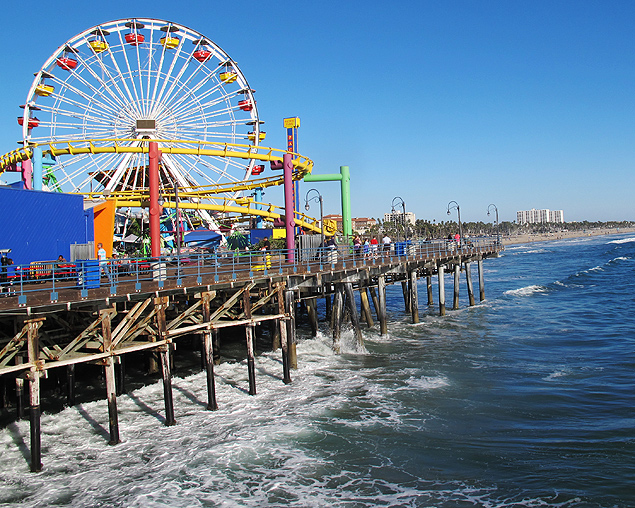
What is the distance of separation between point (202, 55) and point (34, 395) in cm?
3250

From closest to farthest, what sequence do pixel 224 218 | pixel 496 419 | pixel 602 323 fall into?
pixel 496 419, pixel 602 323, pixel 224 218

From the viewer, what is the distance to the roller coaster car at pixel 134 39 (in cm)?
Answer: 3756

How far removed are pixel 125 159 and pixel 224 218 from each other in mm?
12057

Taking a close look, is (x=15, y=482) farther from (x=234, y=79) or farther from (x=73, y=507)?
(x=234, y=79)

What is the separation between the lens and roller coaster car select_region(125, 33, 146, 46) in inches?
1479

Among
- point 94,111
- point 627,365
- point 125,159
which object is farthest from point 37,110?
point 627,365

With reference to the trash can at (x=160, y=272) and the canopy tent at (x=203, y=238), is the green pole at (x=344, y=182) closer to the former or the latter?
the canopy tent at (x=203, y=238)

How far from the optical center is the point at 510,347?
23.5 m

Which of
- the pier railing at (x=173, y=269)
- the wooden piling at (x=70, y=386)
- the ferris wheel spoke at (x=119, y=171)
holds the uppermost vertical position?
the ferris wheel spoke at (x=119, y=171)

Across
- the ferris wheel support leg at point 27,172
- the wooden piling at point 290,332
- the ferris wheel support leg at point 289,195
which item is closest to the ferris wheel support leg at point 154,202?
the wooden piling at point 290,332

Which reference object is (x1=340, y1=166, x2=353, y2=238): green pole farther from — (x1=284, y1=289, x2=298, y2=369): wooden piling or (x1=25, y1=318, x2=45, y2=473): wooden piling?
(x1=25, y1=318, x2=45, y2=473): wooden piling

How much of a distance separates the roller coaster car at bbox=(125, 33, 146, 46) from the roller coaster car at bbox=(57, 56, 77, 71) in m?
4.14

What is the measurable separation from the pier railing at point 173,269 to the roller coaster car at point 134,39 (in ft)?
65.1

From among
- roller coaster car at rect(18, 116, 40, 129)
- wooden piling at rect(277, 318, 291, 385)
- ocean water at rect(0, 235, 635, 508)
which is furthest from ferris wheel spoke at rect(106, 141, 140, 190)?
wooden piling at rect(277, 318, 291, 385)
